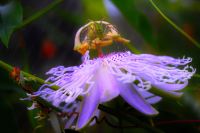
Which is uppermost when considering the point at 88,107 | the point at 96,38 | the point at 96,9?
the point at 96,9

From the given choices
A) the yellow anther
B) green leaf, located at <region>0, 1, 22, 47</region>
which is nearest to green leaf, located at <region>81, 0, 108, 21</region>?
green leaf, located at <region>0, 1, 22, 47</region>

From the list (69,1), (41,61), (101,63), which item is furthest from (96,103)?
(69,1)

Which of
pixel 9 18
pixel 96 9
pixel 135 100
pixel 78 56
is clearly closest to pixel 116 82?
pixel 135 100

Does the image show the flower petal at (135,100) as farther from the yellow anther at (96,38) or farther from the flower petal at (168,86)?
the yellow anther at (96,38)

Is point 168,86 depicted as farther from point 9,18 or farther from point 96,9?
point 96,9

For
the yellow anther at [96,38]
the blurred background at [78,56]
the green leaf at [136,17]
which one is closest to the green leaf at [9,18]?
the blurred background at [78,56]

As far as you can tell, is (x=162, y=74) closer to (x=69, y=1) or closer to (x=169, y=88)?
(x=169, y=88)

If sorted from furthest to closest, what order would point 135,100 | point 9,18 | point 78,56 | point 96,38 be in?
1. point 78,56
2. point 9,18
3. point 96,38
4. point 135,100
